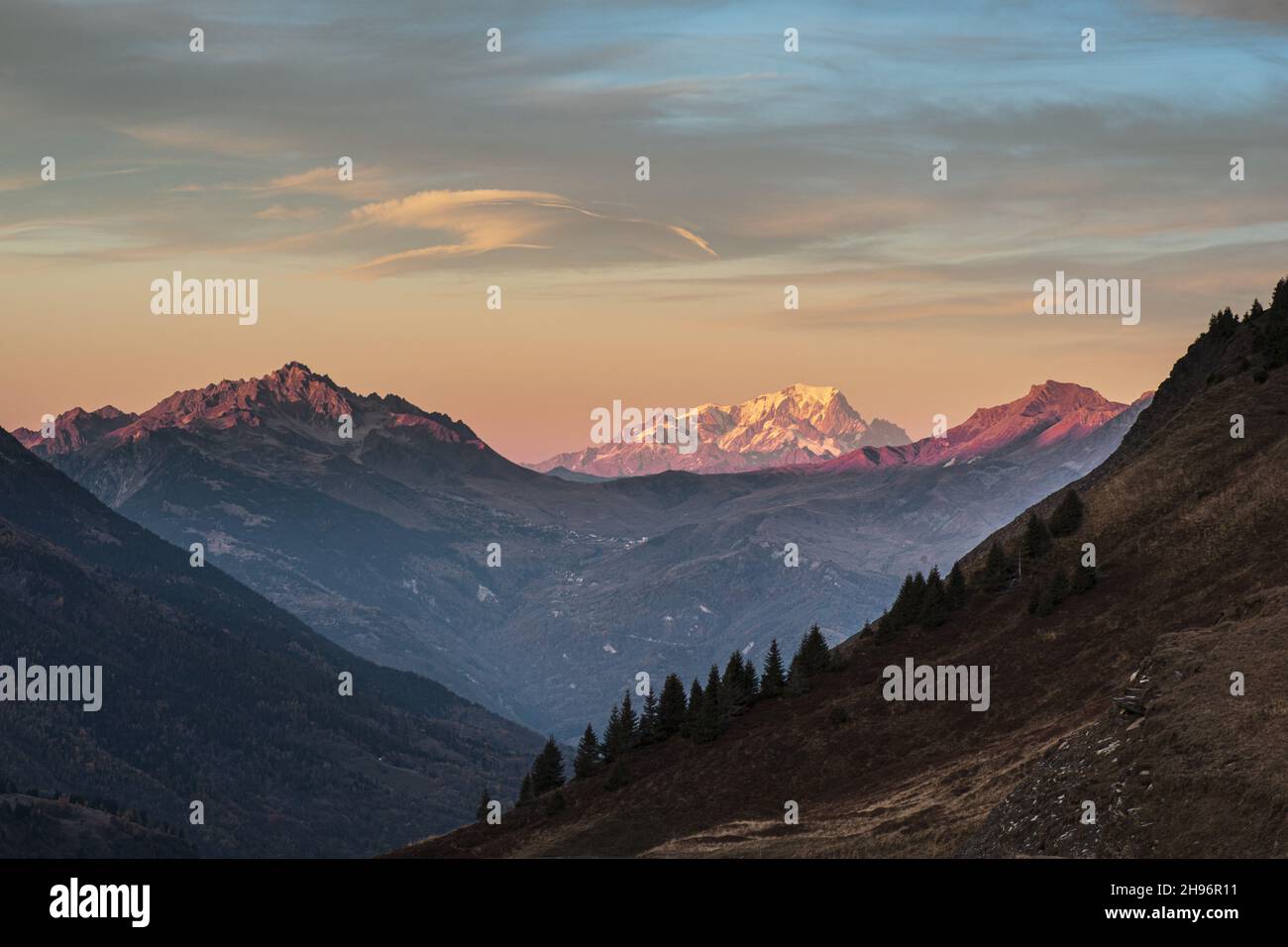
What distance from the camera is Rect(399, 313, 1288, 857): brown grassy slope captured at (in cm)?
5141

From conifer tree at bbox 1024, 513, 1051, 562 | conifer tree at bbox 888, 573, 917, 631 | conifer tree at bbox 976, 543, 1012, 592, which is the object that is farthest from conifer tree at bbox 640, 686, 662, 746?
conifer tree at bbox 1024, 513, 1051, 562

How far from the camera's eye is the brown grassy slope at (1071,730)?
51.4 meters

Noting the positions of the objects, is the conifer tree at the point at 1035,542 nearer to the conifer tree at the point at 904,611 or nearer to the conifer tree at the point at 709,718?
the conifer tree at the point at 904,611

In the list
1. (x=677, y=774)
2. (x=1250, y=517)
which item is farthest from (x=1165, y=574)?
(x=677, y=774)

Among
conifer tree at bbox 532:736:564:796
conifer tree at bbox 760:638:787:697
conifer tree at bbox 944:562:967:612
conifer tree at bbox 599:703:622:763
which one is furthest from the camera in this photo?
conifer tree at bbox 532:736:564:796

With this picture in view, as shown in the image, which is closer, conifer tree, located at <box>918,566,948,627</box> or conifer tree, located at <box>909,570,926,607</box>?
conifer tree, located at <box>918,566,948,627</box>

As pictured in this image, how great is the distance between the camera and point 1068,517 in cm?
15150

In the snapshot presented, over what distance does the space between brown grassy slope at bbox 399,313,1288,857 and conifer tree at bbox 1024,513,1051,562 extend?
1.72 m

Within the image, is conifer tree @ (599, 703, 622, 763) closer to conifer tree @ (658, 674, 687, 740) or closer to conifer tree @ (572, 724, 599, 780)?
conifer tree @ (572, 724, 599, 780)

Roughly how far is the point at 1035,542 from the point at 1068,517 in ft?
18.3

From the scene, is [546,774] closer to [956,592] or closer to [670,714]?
[670,714]
